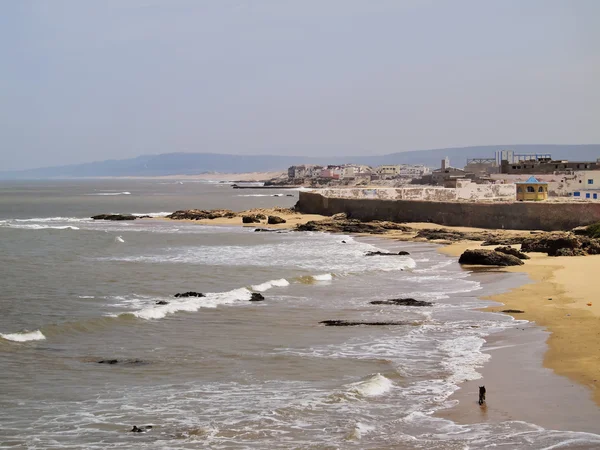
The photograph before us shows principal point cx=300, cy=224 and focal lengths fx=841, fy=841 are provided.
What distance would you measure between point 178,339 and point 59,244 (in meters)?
23.2

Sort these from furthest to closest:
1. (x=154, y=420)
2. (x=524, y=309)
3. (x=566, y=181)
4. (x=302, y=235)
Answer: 1. (x=566, y=181)
2. (x=302, y=235)
3. (x=524, y=309)
4. (x=154, y=420)

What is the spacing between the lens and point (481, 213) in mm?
37375

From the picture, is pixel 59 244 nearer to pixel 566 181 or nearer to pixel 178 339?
pixel 178 339

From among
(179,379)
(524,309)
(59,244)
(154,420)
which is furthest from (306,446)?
(59,244)

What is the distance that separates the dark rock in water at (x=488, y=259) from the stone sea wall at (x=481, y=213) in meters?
11.4

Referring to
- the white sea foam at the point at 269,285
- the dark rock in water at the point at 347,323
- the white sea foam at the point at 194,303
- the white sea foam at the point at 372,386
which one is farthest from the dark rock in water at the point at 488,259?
the white sea foam at the point at 372,386

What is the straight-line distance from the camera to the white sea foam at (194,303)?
16.1 m

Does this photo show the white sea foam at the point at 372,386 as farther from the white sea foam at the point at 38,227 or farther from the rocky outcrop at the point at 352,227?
the white sea foam at the point at 38,227

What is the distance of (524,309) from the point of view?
52.8 ft

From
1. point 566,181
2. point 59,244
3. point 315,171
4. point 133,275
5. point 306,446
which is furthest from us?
point 315,171

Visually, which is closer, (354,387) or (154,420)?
(154,420)

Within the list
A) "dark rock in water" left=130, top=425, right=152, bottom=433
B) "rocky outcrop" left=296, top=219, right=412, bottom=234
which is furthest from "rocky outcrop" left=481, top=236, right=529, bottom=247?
"dark rock in water" left=130, top=425, right=152, bottom=433

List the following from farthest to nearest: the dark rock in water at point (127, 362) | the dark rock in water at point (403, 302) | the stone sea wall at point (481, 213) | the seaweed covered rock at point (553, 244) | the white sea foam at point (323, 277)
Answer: the stone sea wall at point (481, 213) < the seaweed covered rock at point (553, 244) < the white sea foam at point (323, 277) < the dark rock in water at point (403, 302) < the dark rock in water at point (127, 362)

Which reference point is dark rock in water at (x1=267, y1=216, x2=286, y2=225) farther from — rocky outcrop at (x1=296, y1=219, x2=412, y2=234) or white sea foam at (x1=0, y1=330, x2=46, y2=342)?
white sea foam at (x1=0, y1=330, x2=46, y2=342)
